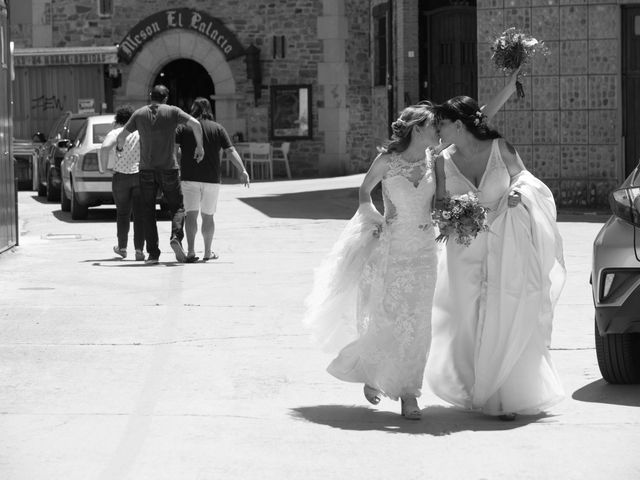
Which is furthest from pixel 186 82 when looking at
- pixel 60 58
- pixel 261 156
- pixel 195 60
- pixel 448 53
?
pixel 448 53

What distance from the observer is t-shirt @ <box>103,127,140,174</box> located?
15.2m

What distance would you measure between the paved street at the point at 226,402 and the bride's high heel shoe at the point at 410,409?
53 mm

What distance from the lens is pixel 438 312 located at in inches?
297

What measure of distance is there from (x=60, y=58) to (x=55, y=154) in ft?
32.6

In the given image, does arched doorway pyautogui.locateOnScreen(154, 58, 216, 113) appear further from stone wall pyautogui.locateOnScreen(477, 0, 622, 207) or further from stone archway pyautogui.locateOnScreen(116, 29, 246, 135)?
stone wall pyautogui.locateOnScreen(477, 0, 622, 207)

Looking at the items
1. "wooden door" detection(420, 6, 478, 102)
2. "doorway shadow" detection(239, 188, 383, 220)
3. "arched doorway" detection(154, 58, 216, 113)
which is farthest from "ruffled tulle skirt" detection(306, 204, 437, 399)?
"arched doorway" detection(154, 58, 216, 113)

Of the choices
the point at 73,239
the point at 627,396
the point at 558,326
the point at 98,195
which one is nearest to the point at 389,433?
the point at 627,396

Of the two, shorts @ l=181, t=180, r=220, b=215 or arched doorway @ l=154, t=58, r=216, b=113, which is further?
arched doorway @ l=154, t=58, r=216, b=113

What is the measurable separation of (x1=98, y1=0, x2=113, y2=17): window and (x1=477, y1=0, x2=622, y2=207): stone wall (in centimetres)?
1527

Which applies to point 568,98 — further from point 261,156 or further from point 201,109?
point 261,156

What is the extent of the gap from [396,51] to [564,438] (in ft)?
60.8

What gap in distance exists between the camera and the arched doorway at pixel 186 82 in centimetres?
3709

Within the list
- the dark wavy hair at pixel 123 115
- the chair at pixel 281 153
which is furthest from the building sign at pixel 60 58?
the dark wavy hair at pixel 123 115

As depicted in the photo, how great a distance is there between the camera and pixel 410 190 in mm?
7469
